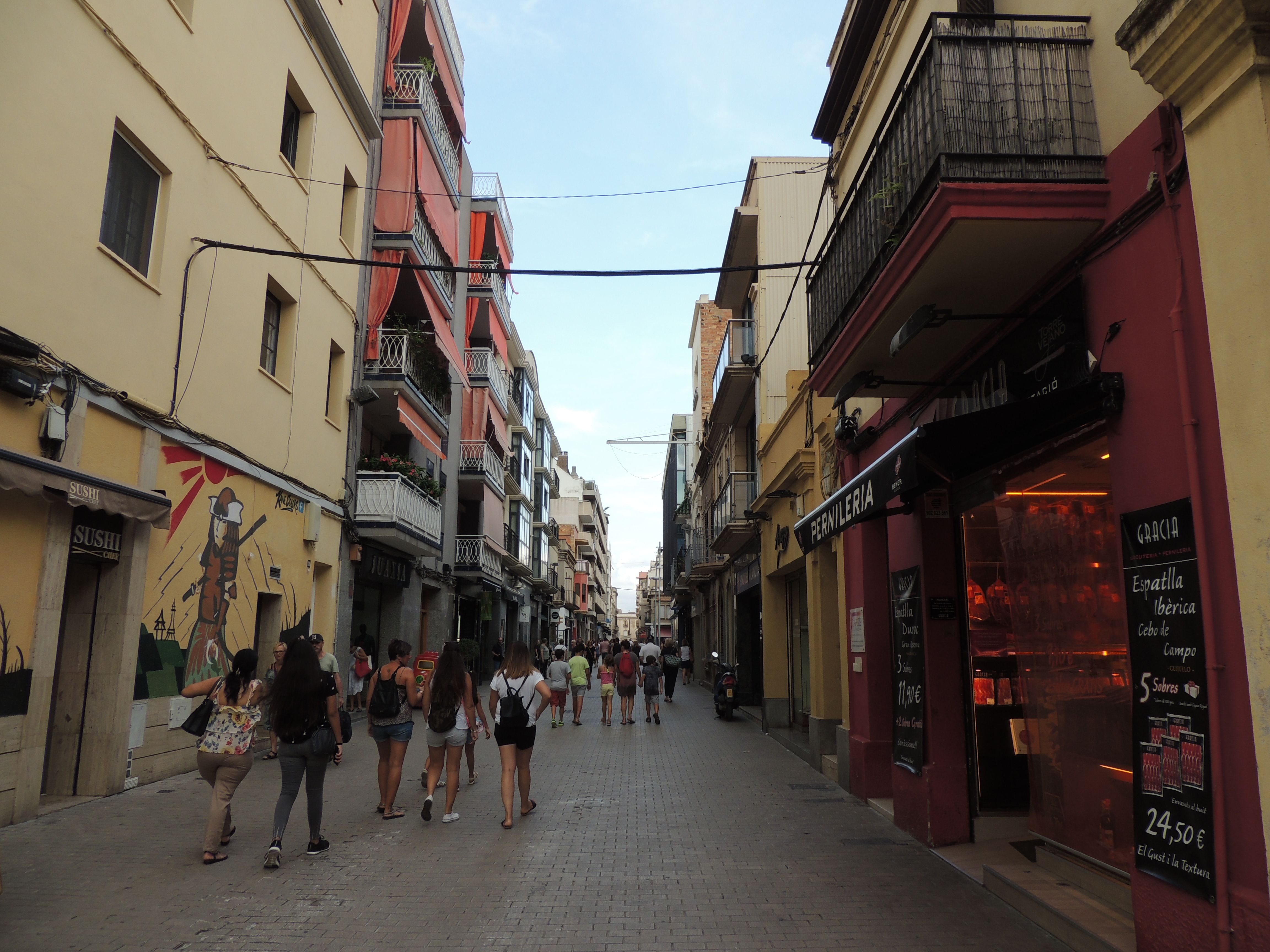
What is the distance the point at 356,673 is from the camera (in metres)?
17.0

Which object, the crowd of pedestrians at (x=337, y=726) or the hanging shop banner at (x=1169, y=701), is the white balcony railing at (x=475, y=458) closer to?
the crowd of pedestrians at (x=337, y=726)

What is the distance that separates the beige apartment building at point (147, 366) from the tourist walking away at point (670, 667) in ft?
35.5

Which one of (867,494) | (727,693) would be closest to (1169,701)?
(867,494)

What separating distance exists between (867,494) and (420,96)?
52.9 ft

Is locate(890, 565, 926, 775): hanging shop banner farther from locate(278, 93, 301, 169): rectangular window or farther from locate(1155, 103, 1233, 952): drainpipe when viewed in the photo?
locate(278, 93, 301, 169): rectangular window

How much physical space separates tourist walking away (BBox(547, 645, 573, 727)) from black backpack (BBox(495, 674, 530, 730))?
6.45m

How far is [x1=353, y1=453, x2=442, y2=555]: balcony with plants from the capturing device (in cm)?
1739

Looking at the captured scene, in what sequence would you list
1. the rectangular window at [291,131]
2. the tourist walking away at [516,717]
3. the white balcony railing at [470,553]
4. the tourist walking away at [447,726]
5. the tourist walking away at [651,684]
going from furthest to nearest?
the white balcony railing at [470,553]
the tourist walking away at [651,684]
the rectangular window at [291,131]
the tourist walking away at [447,726]
the tourist walking away at [516,717]

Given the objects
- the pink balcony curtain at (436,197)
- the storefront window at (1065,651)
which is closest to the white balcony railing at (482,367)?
Result: the pink balcony curtain at (436,197)

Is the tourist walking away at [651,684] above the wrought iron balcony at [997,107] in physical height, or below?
below

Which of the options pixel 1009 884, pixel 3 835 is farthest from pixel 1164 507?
pixel 3 835

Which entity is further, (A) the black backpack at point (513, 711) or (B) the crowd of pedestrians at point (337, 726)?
(A) the black backpack at point (513, 711)

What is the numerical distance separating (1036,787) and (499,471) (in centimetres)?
2619

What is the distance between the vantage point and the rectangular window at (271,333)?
A: 43.3 feet
